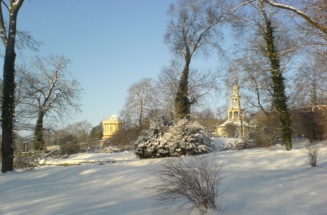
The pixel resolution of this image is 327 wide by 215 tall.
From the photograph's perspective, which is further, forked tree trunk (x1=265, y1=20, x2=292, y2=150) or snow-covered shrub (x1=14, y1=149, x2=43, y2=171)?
forked tree trunk (x1=265, y1=20, x2=292, y2=150)

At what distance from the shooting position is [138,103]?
36500mm

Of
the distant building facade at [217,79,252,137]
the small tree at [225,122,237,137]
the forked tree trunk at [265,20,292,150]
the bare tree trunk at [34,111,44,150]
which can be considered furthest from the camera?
the small tree at [225,122,237,137]

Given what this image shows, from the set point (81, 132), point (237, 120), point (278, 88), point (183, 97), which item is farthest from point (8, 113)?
point (81, 132)

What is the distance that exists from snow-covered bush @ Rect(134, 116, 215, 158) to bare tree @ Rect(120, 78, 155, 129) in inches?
762

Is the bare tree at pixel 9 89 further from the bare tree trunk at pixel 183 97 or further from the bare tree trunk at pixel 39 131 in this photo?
the bare tree trunk at pixel 183 97

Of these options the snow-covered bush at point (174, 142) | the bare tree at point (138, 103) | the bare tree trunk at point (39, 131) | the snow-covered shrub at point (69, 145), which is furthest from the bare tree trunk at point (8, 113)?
the bare tree at point (138, 103)

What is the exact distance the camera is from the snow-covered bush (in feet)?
47.4

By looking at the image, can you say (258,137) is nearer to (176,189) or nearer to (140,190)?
(140,190)

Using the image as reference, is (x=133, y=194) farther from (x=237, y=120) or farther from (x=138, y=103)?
(x=138, y=103)

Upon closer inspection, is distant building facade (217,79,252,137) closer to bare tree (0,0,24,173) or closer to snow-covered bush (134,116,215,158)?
snow-covered bush (134,116,215,158)

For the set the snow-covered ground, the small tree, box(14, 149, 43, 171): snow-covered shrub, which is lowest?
the snow-covered ground

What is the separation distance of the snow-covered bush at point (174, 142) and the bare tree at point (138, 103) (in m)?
19.4

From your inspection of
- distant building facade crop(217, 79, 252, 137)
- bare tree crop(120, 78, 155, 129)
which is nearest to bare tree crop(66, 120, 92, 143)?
bare tree crop(120, 78, 155, 129)

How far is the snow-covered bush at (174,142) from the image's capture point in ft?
47.4
